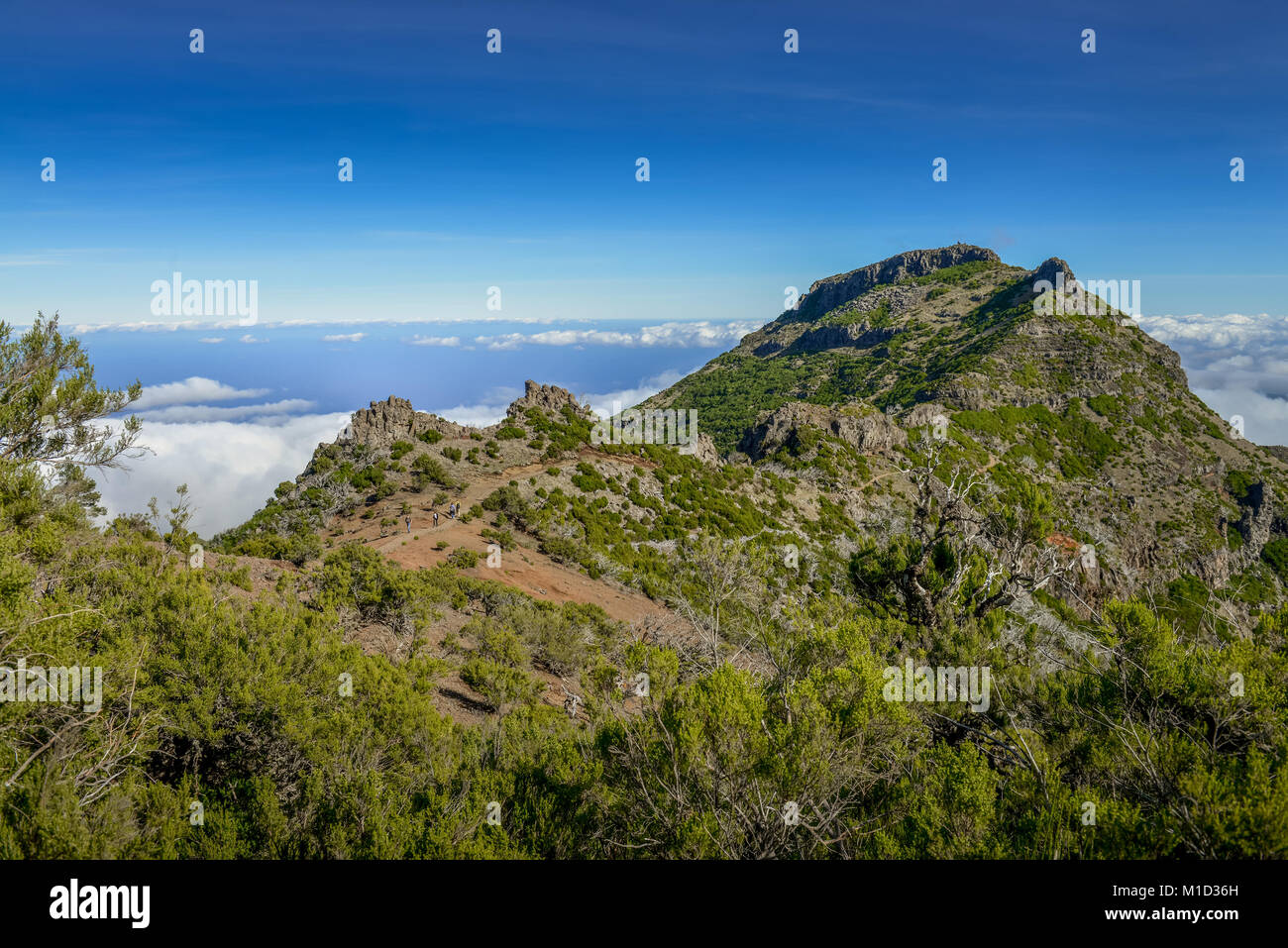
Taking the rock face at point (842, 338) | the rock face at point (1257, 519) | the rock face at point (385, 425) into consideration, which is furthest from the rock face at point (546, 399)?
the rock face at point (842, 338)

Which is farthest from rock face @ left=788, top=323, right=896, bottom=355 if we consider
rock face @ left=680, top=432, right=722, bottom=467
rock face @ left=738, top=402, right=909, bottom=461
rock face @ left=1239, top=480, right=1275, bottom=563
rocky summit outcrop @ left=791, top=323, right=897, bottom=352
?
rock face @ left=680, top=432, right=722, bottom=467

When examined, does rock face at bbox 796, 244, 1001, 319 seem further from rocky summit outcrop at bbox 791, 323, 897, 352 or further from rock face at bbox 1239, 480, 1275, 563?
rock face at bbox 1239, 480, 1275, 563

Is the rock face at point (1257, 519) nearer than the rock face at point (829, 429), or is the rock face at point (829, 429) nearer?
the rock face at point (829, 429)

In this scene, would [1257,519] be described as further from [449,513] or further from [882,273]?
[882,273]

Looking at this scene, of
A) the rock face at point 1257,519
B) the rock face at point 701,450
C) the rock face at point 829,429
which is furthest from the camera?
the rock face at point 1257,519

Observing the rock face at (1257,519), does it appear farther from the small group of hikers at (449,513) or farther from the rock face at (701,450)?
the small group of hikers at (449,513)

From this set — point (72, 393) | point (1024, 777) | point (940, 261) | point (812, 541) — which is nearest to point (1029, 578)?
point (1024, 777)

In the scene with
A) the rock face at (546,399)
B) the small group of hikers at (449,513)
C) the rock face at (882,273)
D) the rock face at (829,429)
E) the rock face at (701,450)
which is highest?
the rock face at (882,273)

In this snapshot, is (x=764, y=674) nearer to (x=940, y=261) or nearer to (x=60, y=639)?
(x=60, y=639)
